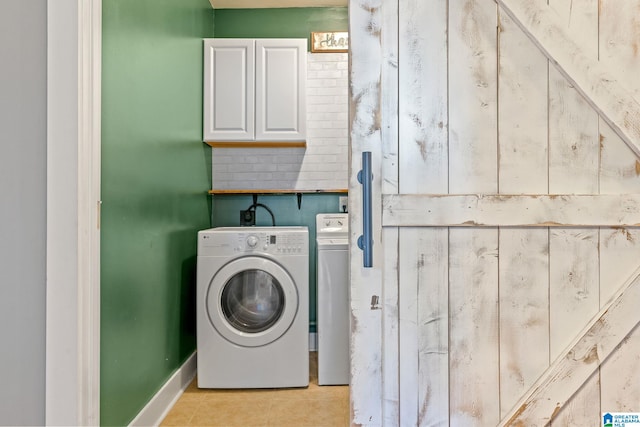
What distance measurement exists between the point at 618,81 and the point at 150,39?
193 cm

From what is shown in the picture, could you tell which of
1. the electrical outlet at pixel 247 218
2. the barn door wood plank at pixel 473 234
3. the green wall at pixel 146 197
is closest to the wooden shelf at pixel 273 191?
the electrical outlet at pixel 247 218

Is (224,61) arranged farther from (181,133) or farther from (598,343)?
(598,343)

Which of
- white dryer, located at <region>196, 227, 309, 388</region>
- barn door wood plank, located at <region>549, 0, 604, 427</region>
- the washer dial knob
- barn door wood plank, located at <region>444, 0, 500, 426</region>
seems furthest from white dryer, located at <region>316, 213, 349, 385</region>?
barn door wood plank, located at <region>549, 0, 604, 427</region>

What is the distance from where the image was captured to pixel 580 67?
49.3 inches

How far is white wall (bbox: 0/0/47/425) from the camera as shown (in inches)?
49.5

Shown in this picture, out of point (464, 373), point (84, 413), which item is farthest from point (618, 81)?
point (84, 413)

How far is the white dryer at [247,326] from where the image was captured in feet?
7.62

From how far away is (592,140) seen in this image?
4.19 feet

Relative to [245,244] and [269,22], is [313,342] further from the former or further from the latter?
[269,22]

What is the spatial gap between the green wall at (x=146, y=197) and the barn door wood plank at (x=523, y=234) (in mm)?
1381

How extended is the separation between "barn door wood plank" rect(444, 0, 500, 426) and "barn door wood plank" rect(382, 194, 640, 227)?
4 centimetres

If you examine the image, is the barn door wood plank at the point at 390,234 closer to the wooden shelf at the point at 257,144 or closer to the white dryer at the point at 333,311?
the white dryer at the point at 333,311

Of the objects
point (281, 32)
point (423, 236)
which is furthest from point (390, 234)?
point (281, 32)
